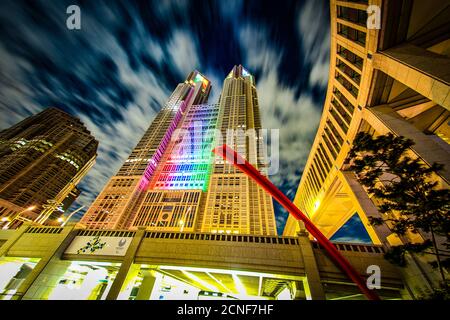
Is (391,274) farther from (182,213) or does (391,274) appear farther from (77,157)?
(77,157)

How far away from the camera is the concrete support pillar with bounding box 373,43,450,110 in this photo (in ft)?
27.7

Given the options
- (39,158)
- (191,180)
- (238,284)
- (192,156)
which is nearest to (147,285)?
(238,284)

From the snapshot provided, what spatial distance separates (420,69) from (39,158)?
13465 centimetres

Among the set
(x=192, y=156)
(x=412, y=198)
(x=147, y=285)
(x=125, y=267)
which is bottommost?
(x=147, y=285)

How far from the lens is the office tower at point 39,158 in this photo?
78125mm

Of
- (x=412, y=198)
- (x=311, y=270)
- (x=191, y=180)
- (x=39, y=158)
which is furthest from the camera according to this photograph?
(x=39, y=158)

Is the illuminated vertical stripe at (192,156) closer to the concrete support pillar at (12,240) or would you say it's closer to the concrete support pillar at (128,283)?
the concrete support pillar at (12,240)

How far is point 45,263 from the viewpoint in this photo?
15.0 m

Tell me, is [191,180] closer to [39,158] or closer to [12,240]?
[12,240]

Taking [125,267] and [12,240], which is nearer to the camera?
[125,267]

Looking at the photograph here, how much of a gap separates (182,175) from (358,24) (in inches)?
3116

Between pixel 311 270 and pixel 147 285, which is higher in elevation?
pixel 311 270

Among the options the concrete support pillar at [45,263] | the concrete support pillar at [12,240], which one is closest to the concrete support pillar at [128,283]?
the concrete support pillar at [45,263]

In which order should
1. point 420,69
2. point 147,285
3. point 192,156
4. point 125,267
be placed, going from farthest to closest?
1. point 192,156
2. point 147,285
3. point 125,267
4. point 420,69
